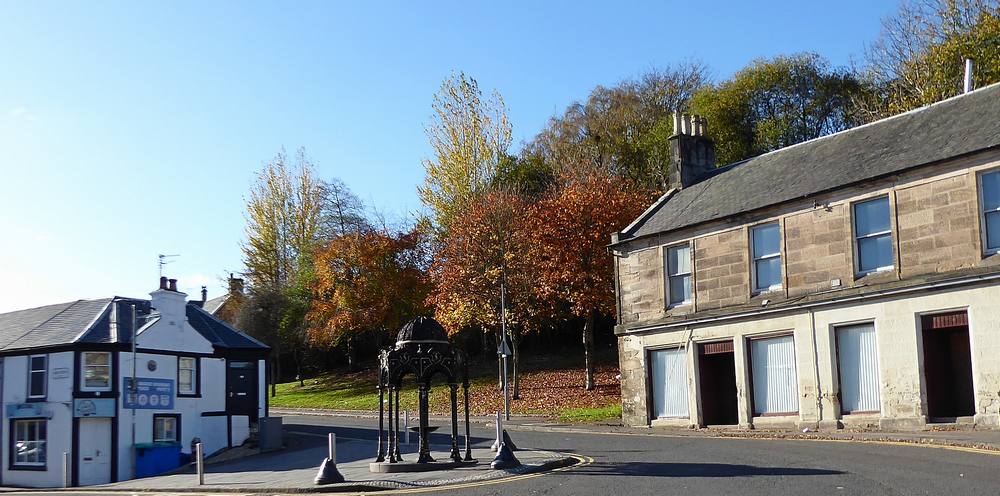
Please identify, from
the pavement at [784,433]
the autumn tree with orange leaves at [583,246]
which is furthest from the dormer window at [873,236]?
→ the autumn tree with orange leaves at [583,246]

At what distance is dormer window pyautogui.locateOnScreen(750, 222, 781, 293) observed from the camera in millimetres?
26406

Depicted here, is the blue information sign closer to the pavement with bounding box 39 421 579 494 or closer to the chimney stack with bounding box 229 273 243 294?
the pavement with bounding box 39 421 579 494

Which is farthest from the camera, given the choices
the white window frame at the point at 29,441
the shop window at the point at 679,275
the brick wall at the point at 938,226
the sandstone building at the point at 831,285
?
the white window frame at the point at 29,441

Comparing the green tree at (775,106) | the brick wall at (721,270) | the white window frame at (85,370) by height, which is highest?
the green tree at (775,106)

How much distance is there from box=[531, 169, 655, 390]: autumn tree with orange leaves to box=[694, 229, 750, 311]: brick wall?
1133 centimetres

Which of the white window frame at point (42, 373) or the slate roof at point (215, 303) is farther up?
the slate roof at point (215, 303)

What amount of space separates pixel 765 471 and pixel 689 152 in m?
19.3

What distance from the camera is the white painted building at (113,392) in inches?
1288

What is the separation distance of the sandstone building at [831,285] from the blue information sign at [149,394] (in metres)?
16.9

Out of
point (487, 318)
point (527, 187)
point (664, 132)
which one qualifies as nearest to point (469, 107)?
point (527, 187)

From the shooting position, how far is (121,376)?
33.6 metres

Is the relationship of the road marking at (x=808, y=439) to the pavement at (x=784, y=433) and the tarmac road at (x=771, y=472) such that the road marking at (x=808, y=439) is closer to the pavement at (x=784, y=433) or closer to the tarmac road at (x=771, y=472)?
the pavement at (x=784, y=433)

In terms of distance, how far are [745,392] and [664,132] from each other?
28.4m

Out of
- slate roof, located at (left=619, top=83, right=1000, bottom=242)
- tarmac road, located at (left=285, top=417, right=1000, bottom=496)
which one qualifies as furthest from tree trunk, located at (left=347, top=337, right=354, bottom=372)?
tarmac road, located at (left=285, top=417, right=1000, bottom=496)
